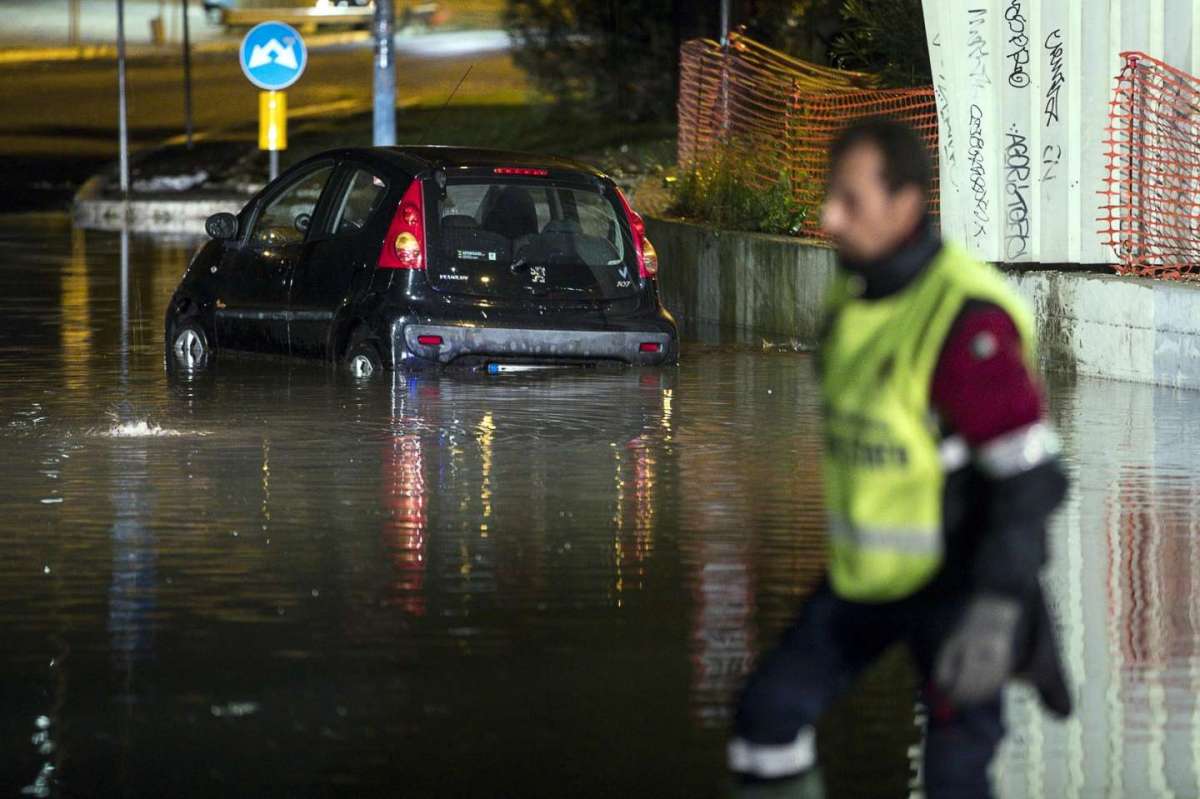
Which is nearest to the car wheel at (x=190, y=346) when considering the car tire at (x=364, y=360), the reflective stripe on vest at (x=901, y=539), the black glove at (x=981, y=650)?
the car tire at (x=364, y=360)

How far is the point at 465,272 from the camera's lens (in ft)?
48.5

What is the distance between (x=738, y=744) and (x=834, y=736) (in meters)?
1.78

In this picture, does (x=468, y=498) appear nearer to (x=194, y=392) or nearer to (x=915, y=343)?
(x=194, y=392)

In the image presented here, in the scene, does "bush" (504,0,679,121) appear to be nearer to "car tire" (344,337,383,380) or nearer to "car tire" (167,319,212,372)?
"car tire" (167,319,212,372)

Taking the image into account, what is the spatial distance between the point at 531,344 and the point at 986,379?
10297 millimetres

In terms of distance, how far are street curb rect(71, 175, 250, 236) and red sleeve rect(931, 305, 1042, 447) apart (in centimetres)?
2875

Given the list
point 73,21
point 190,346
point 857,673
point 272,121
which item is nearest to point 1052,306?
point 190,346

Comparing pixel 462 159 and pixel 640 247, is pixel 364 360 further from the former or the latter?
pixel 640 247

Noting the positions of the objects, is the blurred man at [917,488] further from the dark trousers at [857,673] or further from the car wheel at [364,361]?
the car wheel at [364,361]

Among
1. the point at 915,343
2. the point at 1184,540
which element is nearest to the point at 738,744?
the point at 915,343

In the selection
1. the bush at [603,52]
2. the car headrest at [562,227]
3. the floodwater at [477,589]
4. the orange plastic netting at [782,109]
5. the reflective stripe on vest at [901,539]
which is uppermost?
the bush at [603,52]

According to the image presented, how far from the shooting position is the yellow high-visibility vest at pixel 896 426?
4695 millimetres

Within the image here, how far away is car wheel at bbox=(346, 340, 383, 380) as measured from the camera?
48.9 feet

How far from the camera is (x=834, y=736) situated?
6.70 m
